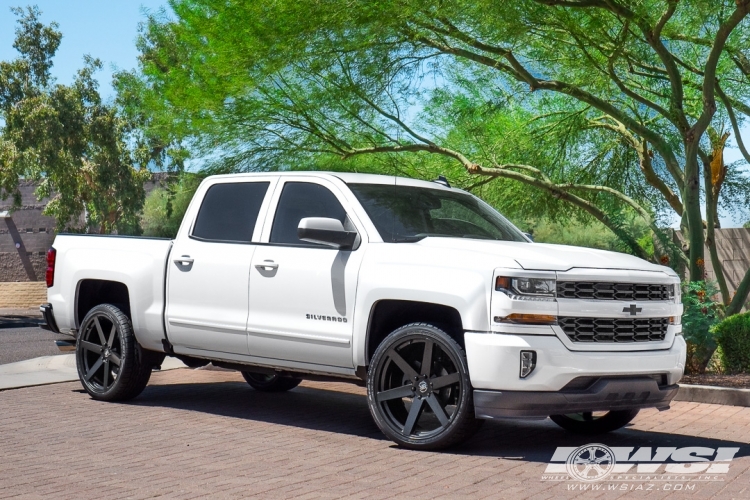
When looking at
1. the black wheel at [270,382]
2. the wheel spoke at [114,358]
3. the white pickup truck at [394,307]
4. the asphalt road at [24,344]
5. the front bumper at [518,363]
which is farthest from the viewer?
the asphalt road at [24,344]

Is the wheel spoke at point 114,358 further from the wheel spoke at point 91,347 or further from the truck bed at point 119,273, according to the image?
the truck bed at point 119,273

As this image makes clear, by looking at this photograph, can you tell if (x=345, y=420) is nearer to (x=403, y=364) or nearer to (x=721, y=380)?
(x=403, y=364)

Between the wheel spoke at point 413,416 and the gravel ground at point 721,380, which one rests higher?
the wheel spoke at point 413,416

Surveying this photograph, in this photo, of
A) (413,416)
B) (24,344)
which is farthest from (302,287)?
(24,344)

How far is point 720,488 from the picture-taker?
6.27m

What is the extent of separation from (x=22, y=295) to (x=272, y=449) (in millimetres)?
33795

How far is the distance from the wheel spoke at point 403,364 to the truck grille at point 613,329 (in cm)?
113

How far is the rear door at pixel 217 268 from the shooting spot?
28.3ft

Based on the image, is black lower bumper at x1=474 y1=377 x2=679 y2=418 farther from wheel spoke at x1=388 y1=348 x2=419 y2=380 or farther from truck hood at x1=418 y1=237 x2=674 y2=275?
truck hood at x1=418 y1=237 x2=674 y2=275

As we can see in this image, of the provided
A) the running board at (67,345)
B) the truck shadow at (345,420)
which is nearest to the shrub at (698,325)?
the truck shadow at (345,420)

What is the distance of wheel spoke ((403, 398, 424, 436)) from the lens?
7.43 metres

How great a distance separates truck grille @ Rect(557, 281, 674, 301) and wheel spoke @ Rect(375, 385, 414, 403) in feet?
4.22

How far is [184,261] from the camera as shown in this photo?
9055 millimetres

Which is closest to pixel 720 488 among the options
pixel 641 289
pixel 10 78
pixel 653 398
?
pixel 653 398
